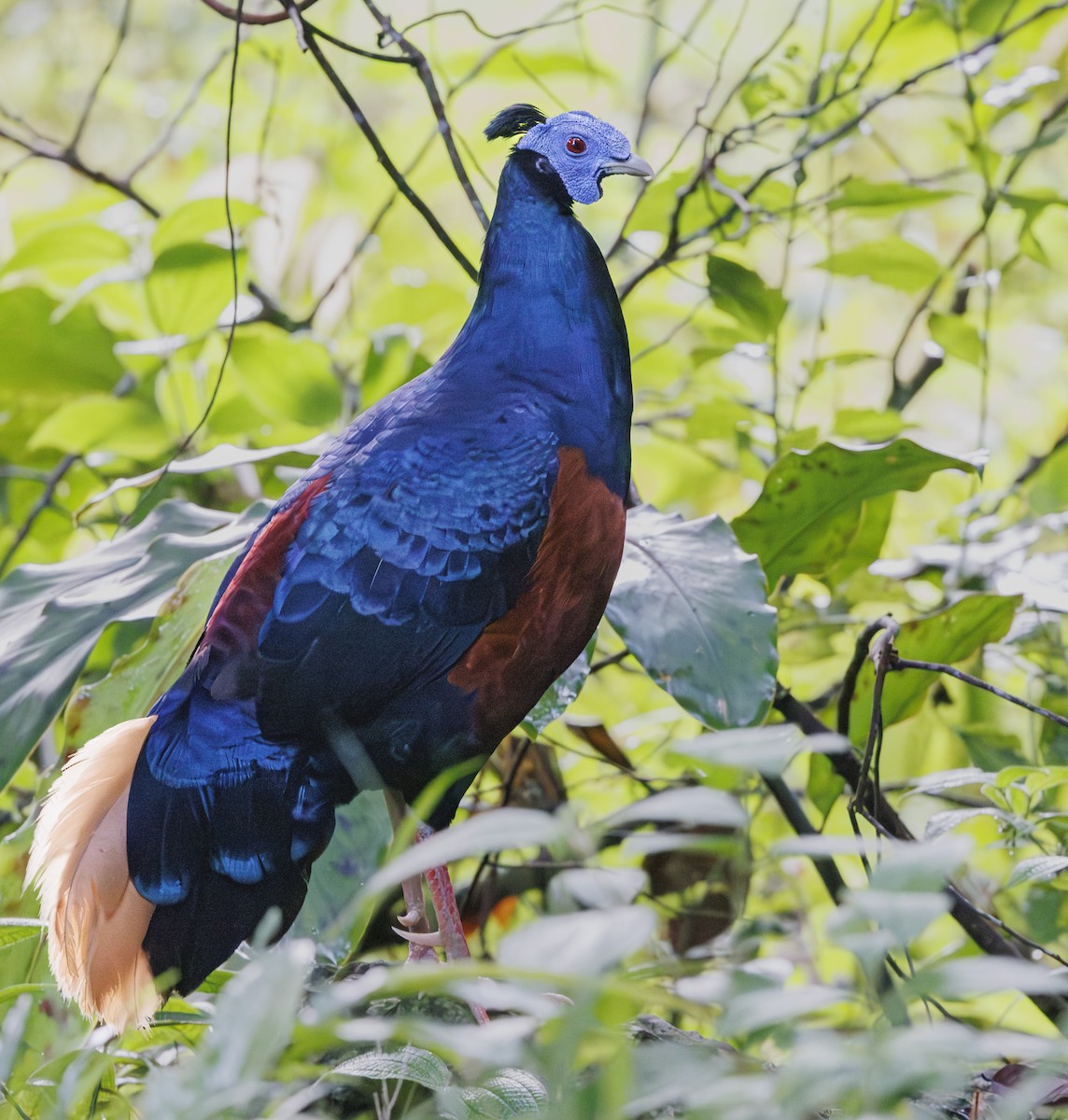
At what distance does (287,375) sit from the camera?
6.88ft

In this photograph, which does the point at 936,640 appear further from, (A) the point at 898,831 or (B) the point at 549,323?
(B) the point at 549,323

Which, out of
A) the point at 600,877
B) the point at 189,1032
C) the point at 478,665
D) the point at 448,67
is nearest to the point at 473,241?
the point at 448,67

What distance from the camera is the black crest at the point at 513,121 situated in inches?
60.4

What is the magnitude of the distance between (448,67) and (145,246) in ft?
2.29

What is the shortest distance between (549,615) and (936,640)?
2.21ft

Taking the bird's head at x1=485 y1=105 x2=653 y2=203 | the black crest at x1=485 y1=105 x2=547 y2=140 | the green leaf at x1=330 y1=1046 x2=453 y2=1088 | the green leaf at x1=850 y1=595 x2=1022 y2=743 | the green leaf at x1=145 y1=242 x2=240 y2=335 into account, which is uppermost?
the black crest at x1=485 y1=105 x2=547 y2=140

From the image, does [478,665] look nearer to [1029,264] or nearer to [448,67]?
[448,67]

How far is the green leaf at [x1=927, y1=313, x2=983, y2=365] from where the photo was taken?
211cm

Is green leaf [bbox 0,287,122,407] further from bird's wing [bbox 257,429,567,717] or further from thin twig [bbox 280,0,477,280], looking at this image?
bird's wing [bbox 257,429,567,717]

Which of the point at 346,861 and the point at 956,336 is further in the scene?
the point at 956,336

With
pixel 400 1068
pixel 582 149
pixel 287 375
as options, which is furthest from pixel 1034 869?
pixel 287 375

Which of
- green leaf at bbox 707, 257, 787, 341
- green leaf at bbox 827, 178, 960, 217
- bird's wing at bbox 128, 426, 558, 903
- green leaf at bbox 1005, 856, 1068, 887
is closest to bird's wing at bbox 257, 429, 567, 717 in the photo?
bird's wing at bbox 128, 426, 558, 903

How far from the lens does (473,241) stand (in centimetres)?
288

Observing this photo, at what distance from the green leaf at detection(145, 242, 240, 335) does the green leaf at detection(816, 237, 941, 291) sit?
104 cm
